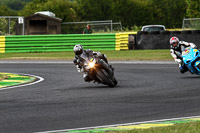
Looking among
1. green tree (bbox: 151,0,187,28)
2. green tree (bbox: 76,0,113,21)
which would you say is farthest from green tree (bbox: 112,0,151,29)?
green tree (bbox: 151,0,187,28)

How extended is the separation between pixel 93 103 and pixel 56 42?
20900 mm

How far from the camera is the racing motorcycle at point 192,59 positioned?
623 inches

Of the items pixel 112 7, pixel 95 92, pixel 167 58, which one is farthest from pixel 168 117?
pixel 112 7

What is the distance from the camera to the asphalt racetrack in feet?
28.3

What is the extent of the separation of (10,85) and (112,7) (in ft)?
352

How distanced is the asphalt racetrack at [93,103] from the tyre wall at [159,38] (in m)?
11.6

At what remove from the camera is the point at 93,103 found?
1078 centimetres

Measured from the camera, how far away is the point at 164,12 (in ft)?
419

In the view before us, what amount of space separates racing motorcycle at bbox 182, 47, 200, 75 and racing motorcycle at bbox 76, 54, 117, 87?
3110mm

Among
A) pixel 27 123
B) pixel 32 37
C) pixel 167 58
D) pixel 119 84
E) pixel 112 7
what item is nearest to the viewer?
pixel 27 123

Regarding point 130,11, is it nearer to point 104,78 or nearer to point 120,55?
point 120,55

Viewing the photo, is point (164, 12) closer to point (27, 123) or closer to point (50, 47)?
point (50, 47)

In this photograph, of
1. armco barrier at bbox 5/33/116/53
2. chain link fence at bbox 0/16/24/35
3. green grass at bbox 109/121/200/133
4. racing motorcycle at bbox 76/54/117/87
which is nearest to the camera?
green grass at bbox 109/121/200/133

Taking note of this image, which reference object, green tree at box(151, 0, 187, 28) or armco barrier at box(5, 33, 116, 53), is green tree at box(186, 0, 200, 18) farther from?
green tree at box(151, 0, 187, 28)
